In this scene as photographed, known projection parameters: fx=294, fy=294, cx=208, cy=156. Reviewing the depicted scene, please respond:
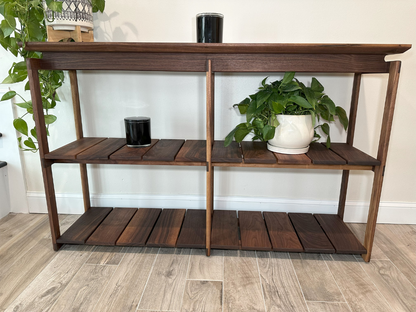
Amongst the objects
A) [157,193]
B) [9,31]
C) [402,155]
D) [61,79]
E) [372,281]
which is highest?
[9,31]

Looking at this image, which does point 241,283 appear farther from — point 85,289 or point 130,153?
point 130,153

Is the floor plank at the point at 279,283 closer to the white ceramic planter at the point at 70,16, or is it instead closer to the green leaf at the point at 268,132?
the green leaf at the point at 268,132

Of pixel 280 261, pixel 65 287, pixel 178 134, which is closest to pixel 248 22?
pixel 178 134

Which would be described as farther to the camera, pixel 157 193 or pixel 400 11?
pixel 157 193

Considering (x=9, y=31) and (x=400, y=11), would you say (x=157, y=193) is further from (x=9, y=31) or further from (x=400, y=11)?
(x=400, y=11)

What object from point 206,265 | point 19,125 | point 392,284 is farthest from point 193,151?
point 392,284

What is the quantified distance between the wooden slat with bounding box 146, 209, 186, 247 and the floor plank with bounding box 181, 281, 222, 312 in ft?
0.76

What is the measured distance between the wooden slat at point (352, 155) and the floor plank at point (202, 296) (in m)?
0.73

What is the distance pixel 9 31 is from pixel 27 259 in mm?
978

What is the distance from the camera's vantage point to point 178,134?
1594mm

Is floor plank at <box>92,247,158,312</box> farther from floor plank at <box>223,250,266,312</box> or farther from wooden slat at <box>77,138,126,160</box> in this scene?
wooden slat at <box>77,138,126,160</box>

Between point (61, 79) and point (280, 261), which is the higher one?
point (61, 79)

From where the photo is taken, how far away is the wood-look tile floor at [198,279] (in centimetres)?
105

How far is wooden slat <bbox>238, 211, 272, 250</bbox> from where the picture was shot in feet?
4.27
